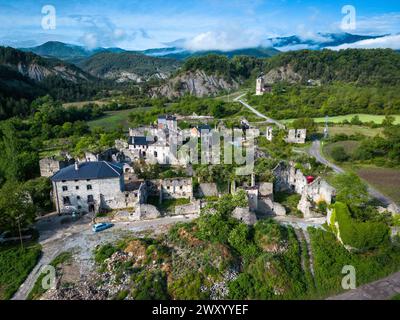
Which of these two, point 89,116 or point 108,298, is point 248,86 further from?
point 108,298

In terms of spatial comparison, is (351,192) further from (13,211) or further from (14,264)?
(13,211)

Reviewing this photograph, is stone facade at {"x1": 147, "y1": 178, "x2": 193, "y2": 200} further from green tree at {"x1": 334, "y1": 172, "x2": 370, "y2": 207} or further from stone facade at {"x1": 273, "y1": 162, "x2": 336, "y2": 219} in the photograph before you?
green tree at {"x1": 334, "y1": 172, "x2": 370, "y2": 207}

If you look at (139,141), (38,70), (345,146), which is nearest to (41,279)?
(139,141)

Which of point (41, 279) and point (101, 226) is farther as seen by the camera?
point (101, 226)

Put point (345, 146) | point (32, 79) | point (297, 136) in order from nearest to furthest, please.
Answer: point (345, 146), point (297, 136), point (32, 79)

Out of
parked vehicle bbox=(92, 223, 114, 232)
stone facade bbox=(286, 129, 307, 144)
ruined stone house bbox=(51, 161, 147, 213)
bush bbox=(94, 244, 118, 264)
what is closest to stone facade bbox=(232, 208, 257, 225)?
ruined stone house bbox=(51, 161, 147, 213)

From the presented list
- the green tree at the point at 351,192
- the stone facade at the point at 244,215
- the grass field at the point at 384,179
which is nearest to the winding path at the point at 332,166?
the grass field at the point at 384,179
